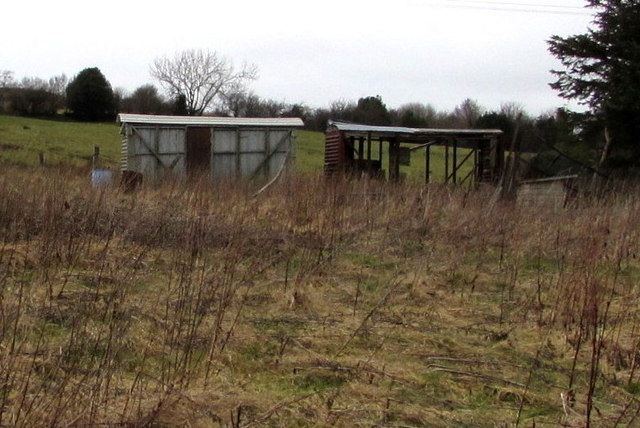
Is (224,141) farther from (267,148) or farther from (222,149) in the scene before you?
(267,148)

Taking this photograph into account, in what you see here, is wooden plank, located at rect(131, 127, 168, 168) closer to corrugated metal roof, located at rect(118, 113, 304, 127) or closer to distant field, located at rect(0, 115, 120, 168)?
corrugated metal roof, located at rect(118, 113, 304, 127)

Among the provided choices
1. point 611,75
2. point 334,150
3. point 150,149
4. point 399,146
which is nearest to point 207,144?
point 150,149

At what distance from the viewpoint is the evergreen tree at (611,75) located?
21312 mm

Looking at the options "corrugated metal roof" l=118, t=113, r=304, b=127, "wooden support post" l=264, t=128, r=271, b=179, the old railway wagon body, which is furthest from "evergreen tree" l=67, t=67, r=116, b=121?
"wooden support post" l=264, t=128, r=271, b=179

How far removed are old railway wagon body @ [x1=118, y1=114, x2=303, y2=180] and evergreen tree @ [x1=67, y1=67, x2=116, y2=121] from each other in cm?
2652

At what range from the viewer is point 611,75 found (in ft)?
71.5

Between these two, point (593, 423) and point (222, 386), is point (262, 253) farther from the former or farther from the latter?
point (593, 423)

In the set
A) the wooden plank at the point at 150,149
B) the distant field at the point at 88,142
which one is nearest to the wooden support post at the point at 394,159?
the wooden plank at the point at 150,149

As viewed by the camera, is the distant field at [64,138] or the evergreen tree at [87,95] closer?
the distant field at [64,138]

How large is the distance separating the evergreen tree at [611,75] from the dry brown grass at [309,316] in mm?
13669

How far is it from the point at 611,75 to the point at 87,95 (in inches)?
1327

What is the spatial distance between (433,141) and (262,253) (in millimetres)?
13188

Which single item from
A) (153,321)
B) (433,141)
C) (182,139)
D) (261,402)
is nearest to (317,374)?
(261,402)

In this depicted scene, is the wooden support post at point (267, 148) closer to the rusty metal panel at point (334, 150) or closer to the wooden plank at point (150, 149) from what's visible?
the rusty metal panel at point (334, 150)
